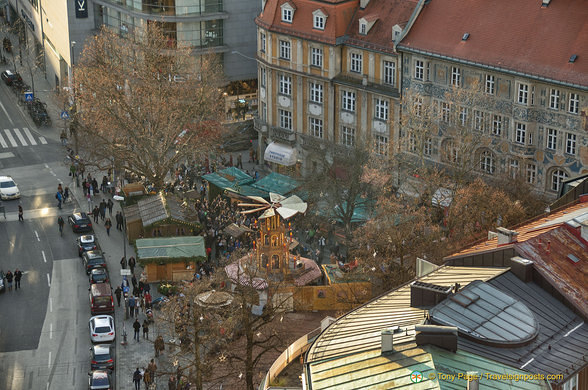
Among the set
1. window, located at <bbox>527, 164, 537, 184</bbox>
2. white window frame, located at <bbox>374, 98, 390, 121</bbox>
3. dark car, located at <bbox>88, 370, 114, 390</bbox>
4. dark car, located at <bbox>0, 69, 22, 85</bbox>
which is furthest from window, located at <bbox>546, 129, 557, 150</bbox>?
dark car, located at <bbox>0, 69, 22, 85</bbox>

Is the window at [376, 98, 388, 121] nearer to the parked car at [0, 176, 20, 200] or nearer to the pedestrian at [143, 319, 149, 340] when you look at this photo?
the pedestrian at [143, 319, 149, 340]

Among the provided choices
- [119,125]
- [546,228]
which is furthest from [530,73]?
[119,125]

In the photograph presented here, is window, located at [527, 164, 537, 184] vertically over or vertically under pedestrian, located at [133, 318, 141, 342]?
over

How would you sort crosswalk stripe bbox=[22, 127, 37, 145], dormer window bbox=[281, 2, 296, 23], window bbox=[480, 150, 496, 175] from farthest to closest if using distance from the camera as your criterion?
crosswalk stripe bbox=[22, 127, 37, 145] < dormer window bbox=[281, 2, 296, 23] < window bbox=[480, 150, 496, 175]

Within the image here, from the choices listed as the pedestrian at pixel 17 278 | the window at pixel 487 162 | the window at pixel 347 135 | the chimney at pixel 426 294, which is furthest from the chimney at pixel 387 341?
the window at pixel 347 135

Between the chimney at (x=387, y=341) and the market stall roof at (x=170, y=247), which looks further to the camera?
the market stall roof at (x=170, y=247)

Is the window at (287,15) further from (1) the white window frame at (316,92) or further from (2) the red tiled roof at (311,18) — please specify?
(1) the white window frame at (316,92)
